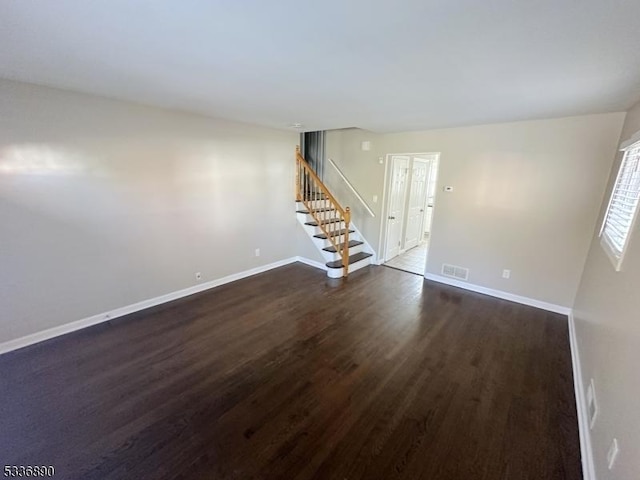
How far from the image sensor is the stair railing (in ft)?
15.5

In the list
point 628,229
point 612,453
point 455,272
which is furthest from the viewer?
point 455,272

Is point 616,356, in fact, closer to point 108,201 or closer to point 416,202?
point 108,201

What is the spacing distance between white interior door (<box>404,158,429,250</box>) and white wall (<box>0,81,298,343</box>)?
10.2 feet

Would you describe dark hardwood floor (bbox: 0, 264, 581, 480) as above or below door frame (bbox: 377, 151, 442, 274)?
below

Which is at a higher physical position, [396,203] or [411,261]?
[396,203]

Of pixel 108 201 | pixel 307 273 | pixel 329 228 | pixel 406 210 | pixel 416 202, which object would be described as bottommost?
pixel 307 273

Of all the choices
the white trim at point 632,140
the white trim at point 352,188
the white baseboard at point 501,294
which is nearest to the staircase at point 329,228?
the white trim at point 352,188

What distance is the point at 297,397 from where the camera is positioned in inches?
83.9

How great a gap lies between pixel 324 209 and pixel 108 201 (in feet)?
11.0

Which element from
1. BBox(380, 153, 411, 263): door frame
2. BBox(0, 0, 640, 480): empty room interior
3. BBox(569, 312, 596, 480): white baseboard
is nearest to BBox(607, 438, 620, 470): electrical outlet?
BBox(0, 0, 640, 480): empty room interior

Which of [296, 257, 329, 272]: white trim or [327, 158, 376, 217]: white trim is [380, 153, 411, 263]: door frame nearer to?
[327, 158, 376, 217]: white trim

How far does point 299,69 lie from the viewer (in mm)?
1949

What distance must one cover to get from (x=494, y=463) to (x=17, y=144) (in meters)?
4.36

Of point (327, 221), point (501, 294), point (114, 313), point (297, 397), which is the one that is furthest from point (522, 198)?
point (114, 313)
